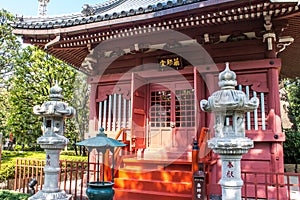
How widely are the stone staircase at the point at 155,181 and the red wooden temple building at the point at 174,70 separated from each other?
20 millimetres

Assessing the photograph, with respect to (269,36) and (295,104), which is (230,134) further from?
(295,104)

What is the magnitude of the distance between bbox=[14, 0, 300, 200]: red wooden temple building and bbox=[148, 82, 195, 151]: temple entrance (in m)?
0.03

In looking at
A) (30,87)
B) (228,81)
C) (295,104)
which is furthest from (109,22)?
(295,104)

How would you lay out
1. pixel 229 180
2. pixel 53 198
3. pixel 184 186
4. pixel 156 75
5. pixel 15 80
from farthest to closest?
1. pixel 15 80
2. pixel 156 75
3. pixel 184 186
4. pixel 53 198
5. pixel 229 180

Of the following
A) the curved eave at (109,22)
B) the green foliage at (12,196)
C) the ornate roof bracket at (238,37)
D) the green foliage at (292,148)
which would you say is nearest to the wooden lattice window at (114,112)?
the curved eave at (109,22)

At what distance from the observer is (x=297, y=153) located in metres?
11.5

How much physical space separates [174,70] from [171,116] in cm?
132

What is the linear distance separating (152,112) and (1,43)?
1161 centimetres

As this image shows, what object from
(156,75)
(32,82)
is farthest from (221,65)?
(32,82)

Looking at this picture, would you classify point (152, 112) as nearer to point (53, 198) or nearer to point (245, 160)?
point (245, 160)

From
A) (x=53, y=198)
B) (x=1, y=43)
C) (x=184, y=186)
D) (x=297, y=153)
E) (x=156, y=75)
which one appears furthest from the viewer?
(x=1, y=43)

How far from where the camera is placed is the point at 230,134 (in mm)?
3082

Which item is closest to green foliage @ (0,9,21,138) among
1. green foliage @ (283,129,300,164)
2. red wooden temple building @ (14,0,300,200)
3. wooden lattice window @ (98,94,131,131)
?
red wooden temple building @ (14,0,300,200)

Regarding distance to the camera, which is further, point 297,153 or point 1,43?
point 1,43
